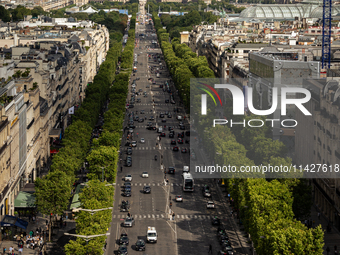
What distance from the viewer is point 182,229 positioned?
104 meters

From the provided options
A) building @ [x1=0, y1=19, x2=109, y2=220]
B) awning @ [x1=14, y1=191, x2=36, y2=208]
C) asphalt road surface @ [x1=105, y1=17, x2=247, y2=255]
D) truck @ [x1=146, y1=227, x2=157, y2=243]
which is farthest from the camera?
awning @ [x1=14, y1=191, x2=36, y2=208]

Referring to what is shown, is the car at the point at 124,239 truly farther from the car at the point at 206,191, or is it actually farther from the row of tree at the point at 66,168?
the car at the point at 206,191

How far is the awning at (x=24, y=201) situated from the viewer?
354ft

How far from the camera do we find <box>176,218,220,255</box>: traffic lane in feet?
313

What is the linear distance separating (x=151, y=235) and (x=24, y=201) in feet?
77.1

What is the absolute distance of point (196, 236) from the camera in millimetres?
100750

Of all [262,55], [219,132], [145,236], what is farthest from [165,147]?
[145,236]

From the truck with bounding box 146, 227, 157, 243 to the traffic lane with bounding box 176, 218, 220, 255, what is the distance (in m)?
3.52

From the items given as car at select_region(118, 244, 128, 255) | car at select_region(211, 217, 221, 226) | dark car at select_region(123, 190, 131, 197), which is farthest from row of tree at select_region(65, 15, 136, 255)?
car at select_region(211, 217, 221, 226)

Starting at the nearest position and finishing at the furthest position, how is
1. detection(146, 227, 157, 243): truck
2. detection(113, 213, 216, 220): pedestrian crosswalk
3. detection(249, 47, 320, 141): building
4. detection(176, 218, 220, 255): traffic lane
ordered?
1. detection(176, 218, 220, 255): traffic lane
2. detection(146, 227, 157, 243): truck
3. detection(113, 213, 216, 220): pedestrian crosswalk
4. detection(249, 47, 320, 141): building

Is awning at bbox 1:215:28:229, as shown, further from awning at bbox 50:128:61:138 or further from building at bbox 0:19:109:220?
awning at bbox 50:128:61:138

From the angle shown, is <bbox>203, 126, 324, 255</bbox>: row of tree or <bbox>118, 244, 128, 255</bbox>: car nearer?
<bbox>203, 126, 324, 255</bbox>: row of tree

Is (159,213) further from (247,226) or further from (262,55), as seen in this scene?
(262,55)

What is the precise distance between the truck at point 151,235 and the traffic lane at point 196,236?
352cm
